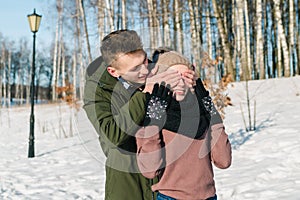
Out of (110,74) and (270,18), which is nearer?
(110,74)

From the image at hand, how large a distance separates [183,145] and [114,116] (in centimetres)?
→ 25

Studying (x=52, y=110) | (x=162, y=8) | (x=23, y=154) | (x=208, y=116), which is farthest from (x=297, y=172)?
(x=52, y=110)

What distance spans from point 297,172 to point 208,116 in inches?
137

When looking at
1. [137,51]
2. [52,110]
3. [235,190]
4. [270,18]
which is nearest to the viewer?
[137,51]

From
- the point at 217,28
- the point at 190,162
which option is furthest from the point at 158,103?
the point at 217,28

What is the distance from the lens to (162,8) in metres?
14.5

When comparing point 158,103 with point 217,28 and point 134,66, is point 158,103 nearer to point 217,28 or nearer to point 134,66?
point 134,66

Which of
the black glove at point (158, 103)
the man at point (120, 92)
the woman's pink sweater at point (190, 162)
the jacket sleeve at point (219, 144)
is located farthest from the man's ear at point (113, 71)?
the jacket sleeve at point (219, 144)

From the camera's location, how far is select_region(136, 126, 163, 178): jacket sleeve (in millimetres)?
1142

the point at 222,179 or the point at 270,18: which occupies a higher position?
the point at 270,18

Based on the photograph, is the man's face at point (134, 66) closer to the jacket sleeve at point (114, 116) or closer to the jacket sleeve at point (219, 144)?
the jacket sleeve at point (114, 116)

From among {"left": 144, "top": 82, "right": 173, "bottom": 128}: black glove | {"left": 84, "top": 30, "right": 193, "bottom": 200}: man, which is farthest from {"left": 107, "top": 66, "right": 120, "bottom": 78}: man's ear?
{"left": 144, "top": 82, "right": 173, "bottom": 128}: black glove

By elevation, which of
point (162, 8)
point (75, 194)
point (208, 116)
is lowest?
point (75, 194)

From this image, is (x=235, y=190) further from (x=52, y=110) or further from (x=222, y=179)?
(x=52, y=110)
